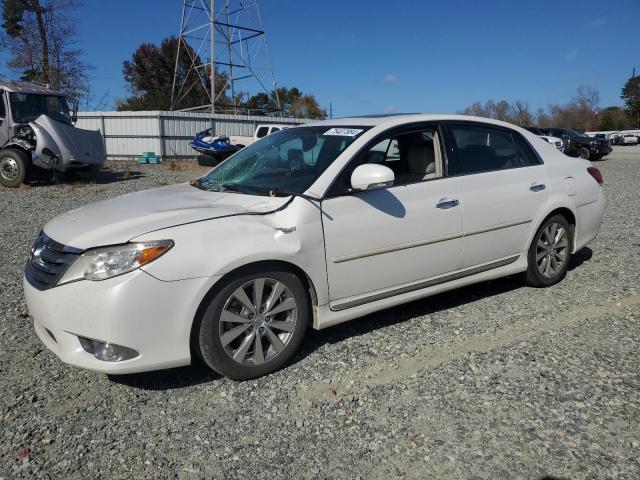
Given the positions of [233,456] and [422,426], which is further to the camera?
[422,426]

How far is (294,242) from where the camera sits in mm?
3389

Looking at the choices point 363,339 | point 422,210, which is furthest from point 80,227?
point 422,210

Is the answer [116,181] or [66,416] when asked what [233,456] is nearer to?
[66,416]

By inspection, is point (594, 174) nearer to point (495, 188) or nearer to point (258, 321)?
point (495, 188)

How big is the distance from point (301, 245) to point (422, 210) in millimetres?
1086

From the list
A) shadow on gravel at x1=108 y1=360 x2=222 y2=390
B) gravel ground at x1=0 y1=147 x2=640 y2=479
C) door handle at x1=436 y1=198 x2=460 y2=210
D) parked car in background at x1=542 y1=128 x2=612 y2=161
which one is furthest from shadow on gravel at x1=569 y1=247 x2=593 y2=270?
parked car in background at x1=542 y1=128 x2=612 y2=161

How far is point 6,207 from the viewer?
11203 mm

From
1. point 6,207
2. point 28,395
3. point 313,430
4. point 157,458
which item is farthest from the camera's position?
point 6,207

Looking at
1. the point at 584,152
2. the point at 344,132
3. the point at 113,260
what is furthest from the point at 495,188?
the point at 584,152

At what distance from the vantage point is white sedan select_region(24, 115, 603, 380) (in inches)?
118

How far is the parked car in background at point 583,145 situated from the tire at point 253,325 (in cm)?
2557

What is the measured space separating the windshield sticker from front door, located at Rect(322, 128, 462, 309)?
0.18 metres

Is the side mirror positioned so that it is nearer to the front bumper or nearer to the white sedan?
the white sedan

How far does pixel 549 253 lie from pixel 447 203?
60.1 inches
